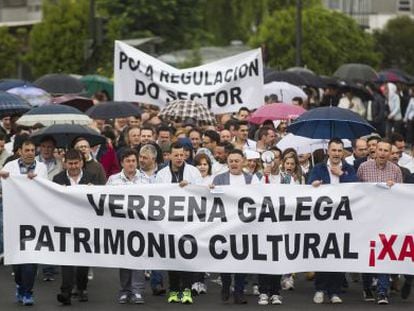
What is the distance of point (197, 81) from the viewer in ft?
80.0

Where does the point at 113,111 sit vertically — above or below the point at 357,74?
below

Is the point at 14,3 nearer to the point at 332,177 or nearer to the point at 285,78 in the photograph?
the point at 285,78

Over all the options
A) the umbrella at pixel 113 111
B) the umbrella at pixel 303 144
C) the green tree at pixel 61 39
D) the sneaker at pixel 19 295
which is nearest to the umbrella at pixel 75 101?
the umbrella at pixel 113 111

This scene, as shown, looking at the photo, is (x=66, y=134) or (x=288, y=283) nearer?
(x=288, y=283)

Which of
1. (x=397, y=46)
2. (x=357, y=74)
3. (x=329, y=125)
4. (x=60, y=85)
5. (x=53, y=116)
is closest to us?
(x=329, y=125)

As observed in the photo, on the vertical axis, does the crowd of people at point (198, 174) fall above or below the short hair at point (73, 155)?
below

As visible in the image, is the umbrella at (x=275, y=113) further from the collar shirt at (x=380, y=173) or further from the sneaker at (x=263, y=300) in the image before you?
the sneaker at (x=263, y=300)

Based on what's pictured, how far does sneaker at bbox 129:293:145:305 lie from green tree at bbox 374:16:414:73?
1895 inches

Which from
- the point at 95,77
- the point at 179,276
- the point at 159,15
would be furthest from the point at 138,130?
the point at 159,15

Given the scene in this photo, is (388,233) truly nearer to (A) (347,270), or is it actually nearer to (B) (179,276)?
(A) (347,270)

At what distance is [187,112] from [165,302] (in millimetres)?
8162

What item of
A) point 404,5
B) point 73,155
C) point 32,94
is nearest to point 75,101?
point 32,94

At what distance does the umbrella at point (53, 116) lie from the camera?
775 inches

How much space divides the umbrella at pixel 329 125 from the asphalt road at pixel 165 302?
168 cm
